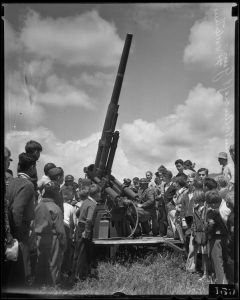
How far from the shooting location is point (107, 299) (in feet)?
12.5

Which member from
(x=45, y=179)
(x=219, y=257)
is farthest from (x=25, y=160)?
(x=219, y=257)

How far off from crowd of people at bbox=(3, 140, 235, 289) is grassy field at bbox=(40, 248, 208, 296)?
0.20 m

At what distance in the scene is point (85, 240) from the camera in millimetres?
6277

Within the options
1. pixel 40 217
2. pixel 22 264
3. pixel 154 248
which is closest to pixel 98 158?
pixel 154 248

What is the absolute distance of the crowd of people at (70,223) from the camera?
15.4ft

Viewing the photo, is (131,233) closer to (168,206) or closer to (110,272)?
(168,206)

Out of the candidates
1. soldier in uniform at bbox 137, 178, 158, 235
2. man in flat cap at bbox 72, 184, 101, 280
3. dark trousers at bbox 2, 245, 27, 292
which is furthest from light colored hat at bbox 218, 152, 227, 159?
soldier in uniform at bbox 137, 178, 158, 235

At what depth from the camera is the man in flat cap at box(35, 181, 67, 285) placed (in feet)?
17.0

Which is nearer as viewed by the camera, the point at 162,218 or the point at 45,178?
the point at 45,178

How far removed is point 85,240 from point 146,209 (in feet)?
8.22

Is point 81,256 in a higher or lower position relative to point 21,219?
lower

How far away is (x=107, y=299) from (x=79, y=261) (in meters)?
2.43

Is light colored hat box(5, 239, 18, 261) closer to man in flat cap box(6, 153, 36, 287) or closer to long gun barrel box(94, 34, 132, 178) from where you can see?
man in flat cap box(6, 153, 36, 287)

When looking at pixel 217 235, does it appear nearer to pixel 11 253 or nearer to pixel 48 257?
pixel 48 257
